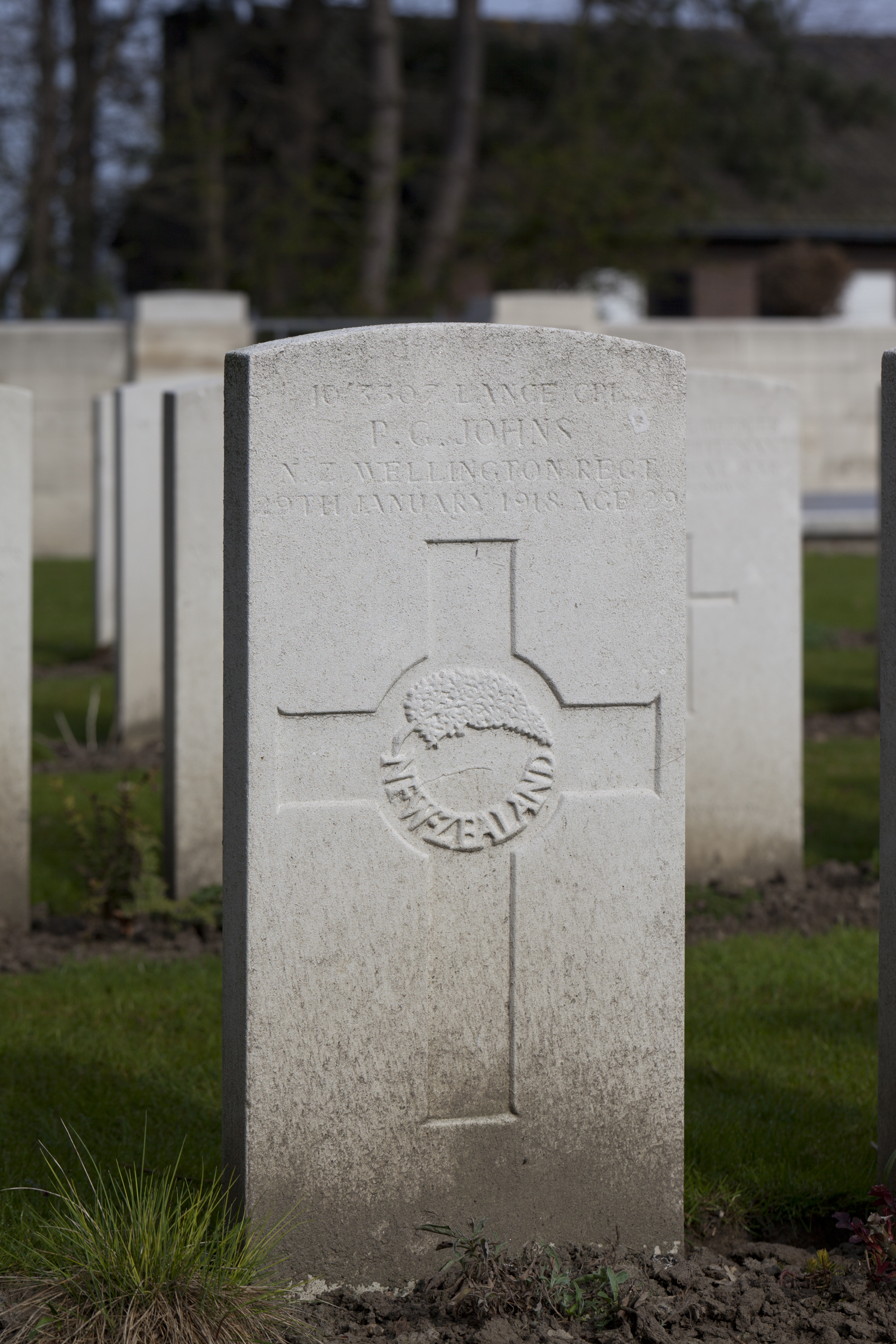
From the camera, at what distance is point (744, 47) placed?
90.4ft

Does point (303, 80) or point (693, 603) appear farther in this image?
point (303, 80)

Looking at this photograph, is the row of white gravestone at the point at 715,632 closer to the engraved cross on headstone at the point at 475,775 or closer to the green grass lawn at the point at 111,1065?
the green grass lawn at the point at 111,1065

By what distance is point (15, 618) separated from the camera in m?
4.77

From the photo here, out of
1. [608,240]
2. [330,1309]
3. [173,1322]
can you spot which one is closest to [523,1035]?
[330,1309]

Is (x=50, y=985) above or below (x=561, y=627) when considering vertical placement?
below

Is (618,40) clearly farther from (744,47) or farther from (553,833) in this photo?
(553,833)

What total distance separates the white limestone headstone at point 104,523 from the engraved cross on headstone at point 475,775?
649 cm

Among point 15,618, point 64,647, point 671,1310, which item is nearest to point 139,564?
point 15,618

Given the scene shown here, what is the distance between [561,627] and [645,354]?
0.51 meters

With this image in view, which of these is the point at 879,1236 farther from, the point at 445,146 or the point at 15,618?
the point at 445,146

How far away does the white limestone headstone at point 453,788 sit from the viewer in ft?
9.07

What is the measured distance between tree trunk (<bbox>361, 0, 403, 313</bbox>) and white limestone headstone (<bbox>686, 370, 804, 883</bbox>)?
42.9ft

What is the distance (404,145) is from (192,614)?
61.8ft

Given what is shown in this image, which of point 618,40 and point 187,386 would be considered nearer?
point 187,386
